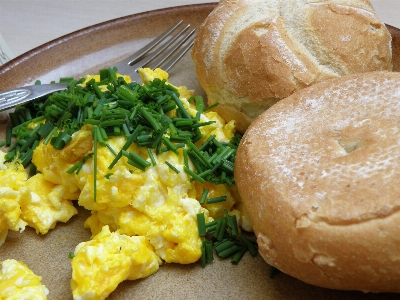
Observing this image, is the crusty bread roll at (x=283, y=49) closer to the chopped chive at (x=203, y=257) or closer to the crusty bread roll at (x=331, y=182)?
the crusty bread roll at (x=331, y=182)

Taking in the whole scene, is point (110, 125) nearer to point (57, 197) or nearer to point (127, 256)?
point (57, 197)

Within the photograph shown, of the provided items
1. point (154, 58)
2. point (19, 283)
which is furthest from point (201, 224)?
point (154, 58)

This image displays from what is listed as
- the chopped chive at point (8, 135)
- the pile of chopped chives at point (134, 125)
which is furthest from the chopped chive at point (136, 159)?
the chopped chive at point (8, 135)

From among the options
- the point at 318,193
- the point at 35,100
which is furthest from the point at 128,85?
the point at 318,193

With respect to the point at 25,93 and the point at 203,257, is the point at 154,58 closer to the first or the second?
the point at 25,93

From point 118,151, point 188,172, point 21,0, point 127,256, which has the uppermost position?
point 21,0

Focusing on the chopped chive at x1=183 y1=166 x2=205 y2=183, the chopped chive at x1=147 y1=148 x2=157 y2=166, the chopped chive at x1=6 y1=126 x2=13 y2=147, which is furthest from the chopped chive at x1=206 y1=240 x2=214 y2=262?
the chopped chive at x1=6 y1=126 x2=13 y2=147

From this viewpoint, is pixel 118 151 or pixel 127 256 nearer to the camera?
pixel 127 256

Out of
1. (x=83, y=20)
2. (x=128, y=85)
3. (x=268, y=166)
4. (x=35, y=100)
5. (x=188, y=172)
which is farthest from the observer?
(x=83, y=20)

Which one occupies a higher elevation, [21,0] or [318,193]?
[21,0]
